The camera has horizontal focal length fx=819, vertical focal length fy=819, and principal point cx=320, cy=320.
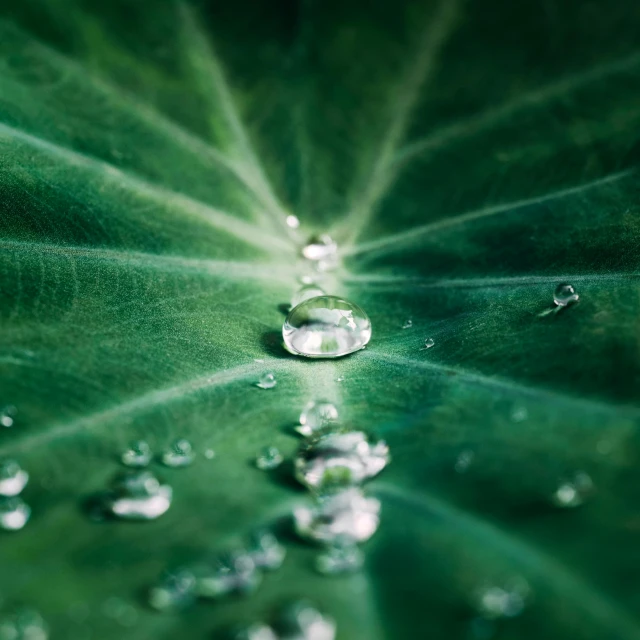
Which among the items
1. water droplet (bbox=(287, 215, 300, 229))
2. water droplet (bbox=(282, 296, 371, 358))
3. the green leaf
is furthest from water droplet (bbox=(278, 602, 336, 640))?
water droplet (bbox=(287, 215, 300, 229))

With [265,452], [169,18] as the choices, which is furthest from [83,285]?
[169,18]

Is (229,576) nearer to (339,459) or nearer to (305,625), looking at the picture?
(305,625)

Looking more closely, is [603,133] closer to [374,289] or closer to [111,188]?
[374,289]

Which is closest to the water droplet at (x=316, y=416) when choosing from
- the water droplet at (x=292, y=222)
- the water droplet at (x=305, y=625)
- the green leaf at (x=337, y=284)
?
the green leaf at (x=337, y=284)

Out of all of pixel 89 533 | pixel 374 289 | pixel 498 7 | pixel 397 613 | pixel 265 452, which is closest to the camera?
pixel 397 613

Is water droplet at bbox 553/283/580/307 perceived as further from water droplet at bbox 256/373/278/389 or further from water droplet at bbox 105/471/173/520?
water droplet at bbox 105/471/173/520
